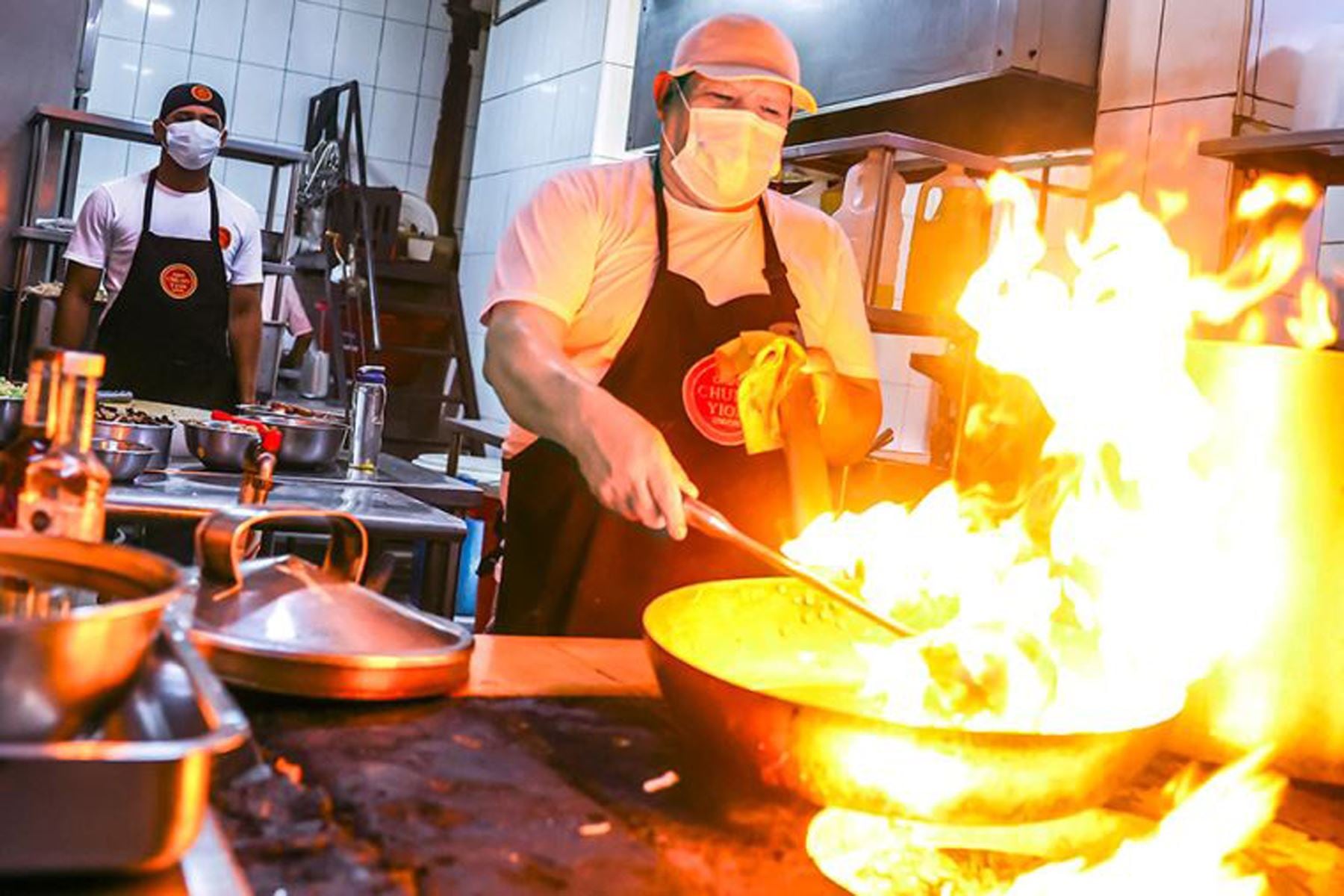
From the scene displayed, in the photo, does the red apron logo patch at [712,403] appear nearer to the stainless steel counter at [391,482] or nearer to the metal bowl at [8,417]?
the stainless steel counter at [391,482]

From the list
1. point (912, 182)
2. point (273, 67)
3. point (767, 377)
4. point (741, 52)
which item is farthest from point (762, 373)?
point (273, 67)

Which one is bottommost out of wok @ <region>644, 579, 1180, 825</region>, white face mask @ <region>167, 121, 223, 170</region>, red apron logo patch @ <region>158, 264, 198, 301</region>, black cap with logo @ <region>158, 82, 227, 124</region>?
wok @ <region>644, 579, 1180, 825</region>

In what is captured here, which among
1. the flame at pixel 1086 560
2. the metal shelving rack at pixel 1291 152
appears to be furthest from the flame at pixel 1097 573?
the metal shelving rack at pixel 1291 152

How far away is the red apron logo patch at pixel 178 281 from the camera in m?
4.56

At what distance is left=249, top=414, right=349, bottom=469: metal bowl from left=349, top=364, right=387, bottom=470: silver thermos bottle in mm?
170

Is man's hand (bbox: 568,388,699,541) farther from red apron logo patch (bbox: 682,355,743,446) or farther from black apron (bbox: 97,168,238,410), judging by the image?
black apron (bbox: 97,168,238,410)

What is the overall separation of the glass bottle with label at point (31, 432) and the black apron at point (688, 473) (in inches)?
47.2

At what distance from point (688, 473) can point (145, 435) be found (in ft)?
4.52

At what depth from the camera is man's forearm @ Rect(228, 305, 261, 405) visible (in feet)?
15.4

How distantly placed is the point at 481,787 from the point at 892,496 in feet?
10.2

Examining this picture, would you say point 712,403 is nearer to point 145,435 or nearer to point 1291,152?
point 145,435

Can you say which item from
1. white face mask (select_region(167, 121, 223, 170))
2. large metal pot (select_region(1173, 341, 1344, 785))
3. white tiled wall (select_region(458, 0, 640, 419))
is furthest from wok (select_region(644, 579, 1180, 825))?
white tiled wall (select_region(458, 0, 640, 419))

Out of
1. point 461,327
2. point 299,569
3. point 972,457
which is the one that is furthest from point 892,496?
point 461,327

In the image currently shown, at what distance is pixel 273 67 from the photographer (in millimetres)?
9188
